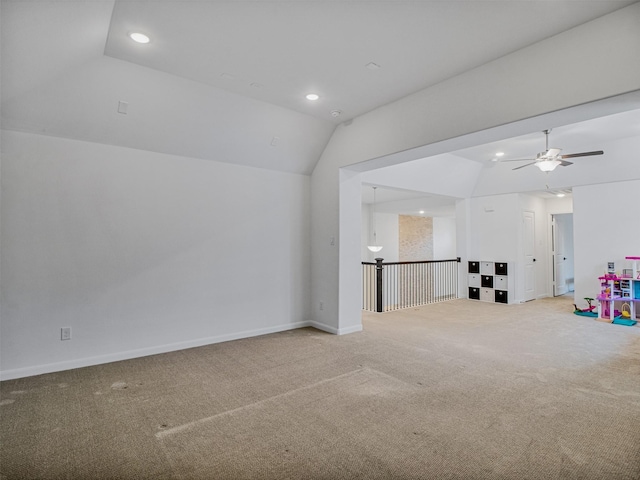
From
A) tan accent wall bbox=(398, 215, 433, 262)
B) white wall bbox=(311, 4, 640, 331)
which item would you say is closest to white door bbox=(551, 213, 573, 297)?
tan accent wall bbox=(398, 215, 433, 262)

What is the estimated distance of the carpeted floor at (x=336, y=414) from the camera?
76.6 inches

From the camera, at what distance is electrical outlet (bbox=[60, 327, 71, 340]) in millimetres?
3432

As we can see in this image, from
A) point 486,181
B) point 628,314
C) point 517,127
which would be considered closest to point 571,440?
point 517,127

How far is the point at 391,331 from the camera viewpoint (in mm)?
5000

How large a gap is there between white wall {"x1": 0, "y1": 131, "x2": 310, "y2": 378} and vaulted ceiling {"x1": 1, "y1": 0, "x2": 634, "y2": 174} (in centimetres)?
36

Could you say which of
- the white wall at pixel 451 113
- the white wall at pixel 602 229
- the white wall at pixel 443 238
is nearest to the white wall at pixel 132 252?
the white wall at pixel 451 113

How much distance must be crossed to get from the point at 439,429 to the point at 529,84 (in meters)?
2.84

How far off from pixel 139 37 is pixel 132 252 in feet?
7.28

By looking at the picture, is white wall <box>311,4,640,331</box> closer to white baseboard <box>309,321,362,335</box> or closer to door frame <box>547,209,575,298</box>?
white baseboard <box>309,321,362,335</box>

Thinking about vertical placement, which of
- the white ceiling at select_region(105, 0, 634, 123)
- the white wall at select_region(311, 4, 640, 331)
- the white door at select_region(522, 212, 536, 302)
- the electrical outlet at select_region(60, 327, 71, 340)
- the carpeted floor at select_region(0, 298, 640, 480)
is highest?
the white ceiling at select_region(105, 0, 634, 123)

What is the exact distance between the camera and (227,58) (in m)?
3.00

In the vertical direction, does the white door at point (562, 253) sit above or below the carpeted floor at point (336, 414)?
above

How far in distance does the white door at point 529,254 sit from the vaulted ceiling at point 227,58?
221 inches

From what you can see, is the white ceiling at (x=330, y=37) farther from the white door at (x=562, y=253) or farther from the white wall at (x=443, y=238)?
the white wall at (x=443, y=238)
